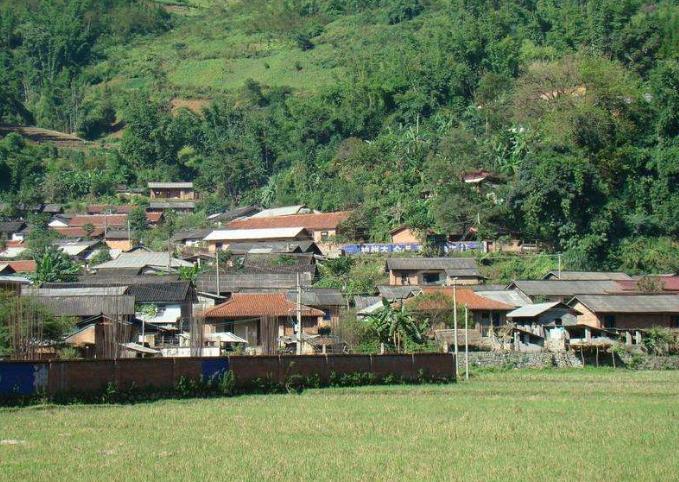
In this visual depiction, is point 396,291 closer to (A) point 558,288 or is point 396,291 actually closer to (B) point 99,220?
(A) point 558,288

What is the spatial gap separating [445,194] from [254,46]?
52.3 m

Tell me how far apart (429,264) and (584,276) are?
604cm

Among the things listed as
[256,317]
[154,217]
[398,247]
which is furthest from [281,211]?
[256,317]

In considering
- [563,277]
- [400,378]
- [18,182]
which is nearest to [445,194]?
[563,277]

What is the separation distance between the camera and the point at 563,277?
41.7m

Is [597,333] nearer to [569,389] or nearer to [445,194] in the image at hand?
[569,389]

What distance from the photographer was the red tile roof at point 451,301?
119ft

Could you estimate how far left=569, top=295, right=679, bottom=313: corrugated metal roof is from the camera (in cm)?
3559

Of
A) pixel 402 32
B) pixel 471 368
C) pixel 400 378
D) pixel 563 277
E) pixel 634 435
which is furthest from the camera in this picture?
pixel 402 32

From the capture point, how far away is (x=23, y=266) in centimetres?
4959

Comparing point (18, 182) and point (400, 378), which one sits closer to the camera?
point (400, 378)

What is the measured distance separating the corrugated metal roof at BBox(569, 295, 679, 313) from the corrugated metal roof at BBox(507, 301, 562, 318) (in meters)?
0.99

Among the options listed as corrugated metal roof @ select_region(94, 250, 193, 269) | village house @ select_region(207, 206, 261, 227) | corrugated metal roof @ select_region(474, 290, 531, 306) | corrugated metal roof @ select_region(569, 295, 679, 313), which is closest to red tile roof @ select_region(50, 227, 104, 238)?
village house @ select_region(207, 206, 261, 227)

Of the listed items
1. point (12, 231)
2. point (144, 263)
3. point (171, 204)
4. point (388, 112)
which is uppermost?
point (388, 112)
